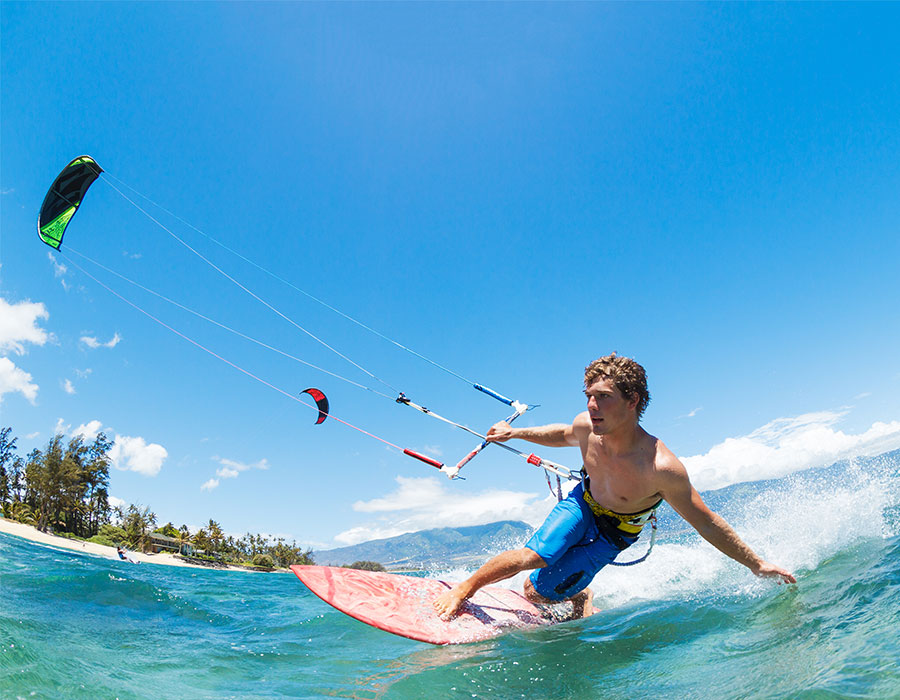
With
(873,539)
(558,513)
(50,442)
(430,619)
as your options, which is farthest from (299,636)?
(50,442)

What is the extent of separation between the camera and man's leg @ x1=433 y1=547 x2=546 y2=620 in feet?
14.9

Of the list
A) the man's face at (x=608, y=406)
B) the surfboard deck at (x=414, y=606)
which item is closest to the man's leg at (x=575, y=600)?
the surfboard deck at (x=414, y=606)

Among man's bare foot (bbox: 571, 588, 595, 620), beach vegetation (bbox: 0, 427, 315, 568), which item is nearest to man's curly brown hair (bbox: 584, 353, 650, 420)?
man's bare foot (bbox: 571, 588, 595, 620)

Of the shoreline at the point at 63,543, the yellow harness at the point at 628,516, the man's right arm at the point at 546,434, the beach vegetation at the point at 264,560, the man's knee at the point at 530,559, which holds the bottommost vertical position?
the beach vegetation at the point at 264,560

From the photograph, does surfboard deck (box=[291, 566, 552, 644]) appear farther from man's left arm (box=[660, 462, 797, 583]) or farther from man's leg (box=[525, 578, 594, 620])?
man's left arm (box=[660, 462, 797, 583])

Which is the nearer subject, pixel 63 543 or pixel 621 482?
pixel 621 482

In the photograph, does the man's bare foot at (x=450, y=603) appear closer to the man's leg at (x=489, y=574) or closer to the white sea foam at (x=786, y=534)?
the man's leg at (x=489, y=574)

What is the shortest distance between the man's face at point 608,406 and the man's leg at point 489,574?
1522 mm

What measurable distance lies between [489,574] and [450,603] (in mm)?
561

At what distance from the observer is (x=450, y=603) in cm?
472

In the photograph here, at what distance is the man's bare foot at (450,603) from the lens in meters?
4.65

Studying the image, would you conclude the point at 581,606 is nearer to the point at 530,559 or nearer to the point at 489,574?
the point at 530,559

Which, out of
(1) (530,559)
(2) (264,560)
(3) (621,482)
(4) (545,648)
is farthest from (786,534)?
(2) (264,560)

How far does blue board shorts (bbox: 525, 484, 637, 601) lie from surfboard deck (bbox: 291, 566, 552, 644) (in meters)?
0.51
